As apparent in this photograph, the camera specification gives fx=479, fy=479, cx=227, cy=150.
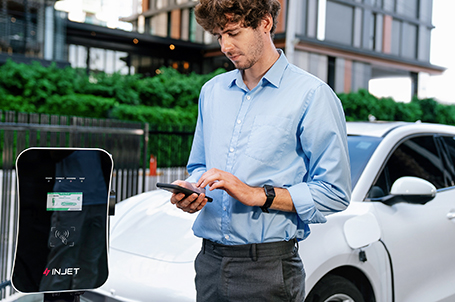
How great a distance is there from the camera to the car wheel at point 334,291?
2.72m

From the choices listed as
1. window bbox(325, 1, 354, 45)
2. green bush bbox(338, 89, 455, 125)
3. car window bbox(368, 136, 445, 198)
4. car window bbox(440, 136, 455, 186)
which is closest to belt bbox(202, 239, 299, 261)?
car window bbox(368, 136, 445, 198)

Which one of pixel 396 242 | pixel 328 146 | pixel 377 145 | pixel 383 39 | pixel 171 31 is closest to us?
pixel 328 146

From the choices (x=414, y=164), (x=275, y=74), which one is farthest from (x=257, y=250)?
(x=414, y=164)

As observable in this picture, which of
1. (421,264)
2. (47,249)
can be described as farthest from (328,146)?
(421,264)

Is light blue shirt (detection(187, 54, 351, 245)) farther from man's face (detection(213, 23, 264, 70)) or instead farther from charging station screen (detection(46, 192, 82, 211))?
charging station screen (detection(46, 192, 82, 211))

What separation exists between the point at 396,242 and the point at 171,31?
104 feet

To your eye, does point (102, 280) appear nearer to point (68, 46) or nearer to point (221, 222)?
point (221, 222)

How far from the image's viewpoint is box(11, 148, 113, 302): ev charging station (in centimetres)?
183

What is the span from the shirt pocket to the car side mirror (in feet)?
5.35

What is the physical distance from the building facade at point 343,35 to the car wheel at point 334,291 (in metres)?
19.8

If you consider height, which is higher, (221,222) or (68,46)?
(68,46)

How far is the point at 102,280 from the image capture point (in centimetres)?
189

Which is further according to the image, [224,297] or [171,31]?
[171,31]

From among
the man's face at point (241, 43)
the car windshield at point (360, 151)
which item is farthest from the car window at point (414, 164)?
the man's face at point (241, 43)
